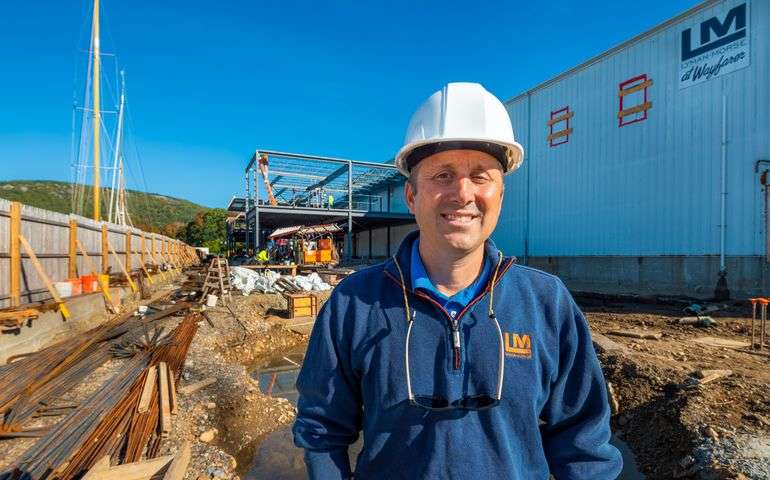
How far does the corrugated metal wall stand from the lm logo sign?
0.62ft

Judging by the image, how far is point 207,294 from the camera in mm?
13648

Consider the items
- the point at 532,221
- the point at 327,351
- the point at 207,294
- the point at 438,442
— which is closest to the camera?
the point at 438,442

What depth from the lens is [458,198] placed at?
4.85ft

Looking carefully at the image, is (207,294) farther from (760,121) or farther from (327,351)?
(760,121)

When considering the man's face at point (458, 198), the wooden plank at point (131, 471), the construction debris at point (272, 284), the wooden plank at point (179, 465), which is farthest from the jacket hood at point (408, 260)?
the construction debris at point (272, 284)

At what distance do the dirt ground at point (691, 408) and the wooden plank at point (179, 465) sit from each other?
4.63 meters

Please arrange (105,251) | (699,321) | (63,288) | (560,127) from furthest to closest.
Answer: (560,127)
(105,251)
(699,321)
(63,288)

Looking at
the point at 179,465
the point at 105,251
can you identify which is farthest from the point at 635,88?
the point at 105,251

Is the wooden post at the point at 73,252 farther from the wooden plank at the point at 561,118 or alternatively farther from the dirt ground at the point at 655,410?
the wooden plank at the point at 561,118

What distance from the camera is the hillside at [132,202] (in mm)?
88056

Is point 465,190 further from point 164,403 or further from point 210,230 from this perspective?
point 210,230

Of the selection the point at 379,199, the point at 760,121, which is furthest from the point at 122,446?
the point at 379,199

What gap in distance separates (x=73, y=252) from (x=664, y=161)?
18780 millimetres

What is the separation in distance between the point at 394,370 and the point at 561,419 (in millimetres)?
680
